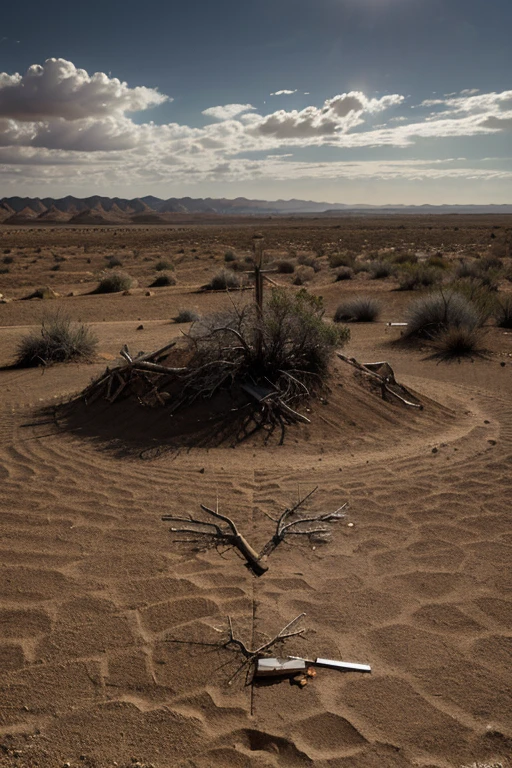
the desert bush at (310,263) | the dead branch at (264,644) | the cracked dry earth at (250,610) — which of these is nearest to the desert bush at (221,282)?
the desert bush at (310,263)

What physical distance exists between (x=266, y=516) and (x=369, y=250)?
3633cm

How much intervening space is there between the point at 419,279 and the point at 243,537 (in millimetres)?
16034

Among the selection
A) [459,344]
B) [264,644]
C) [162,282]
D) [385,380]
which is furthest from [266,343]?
[162,282]

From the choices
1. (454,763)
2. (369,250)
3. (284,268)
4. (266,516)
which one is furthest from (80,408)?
(369,250)

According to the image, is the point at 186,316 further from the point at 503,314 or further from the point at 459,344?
the point at 503,314

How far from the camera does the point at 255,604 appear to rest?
3.61 meters

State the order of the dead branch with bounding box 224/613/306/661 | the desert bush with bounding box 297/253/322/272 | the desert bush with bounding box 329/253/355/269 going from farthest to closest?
the desert bush with bounding box 297/253/322/272, the desert bush with bounding box 329/253/355/269, the dead branch with bounding box 224/613/306/661

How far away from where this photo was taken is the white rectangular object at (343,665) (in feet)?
10.2

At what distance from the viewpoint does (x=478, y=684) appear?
304 cm

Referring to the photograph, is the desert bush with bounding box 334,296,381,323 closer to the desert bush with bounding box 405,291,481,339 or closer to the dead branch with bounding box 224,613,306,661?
the desert bush with bounding box 405,291,481,339

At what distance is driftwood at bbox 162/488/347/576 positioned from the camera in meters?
4.18

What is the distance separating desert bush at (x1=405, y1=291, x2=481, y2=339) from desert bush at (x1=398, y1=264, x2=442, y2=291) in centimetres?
617

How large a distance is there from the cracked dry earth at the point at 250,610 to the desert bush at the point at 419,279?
A: 13463 millimetres

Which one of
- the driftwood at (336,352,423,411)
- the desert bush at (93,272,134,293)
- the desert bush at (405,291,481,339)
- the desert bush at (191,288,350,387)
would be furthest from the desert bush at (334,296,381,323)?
the desert bush at (93,272,134,293)
